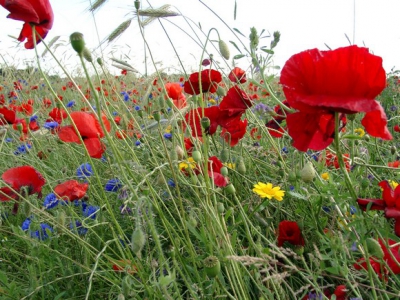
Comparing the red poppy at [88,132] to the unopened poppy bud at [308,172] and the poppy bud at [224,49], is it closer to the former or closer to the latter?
the poppy bud at [224,49]

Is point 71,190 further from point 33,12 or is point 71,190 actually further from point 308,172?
point 308,172

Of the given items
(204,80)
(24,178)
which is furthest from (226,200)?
(24,178)

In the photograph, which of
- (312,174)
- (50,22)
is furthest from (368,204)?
(50,22)

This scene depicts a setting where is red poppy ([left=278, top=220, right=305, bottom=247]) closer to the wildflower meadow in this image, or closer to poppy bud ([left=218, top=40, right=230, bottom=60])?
the wildflower meadow

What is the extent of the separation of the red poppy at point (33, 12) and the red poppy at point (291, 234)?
788mm

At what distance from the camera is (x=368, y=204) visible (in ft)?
2.42

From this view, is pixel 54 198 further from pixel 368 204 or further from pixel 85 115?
pixel 368 204

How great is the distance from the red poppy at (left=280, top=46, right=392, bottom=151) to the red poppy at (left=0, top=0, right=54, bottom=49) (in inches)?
21.9

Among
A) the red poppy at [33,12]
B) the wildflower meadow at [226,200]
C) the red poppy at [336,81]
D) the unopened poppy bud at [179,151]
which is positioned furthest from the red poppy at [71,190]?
the red poppy at [336,81]

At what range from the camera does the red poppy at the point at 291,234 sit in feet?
3.58

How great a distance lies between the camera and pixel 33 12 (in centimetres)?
87

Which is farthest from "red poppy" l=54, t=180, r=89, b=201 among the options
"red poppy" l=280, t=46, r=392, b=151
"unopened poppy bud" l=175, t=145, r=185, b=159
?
"red poppy" l=280, t=46, r=392, b=151

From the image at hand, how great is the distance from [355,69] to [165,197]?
103 cm

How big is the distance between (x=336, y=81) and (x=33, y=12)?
25.1 inches
